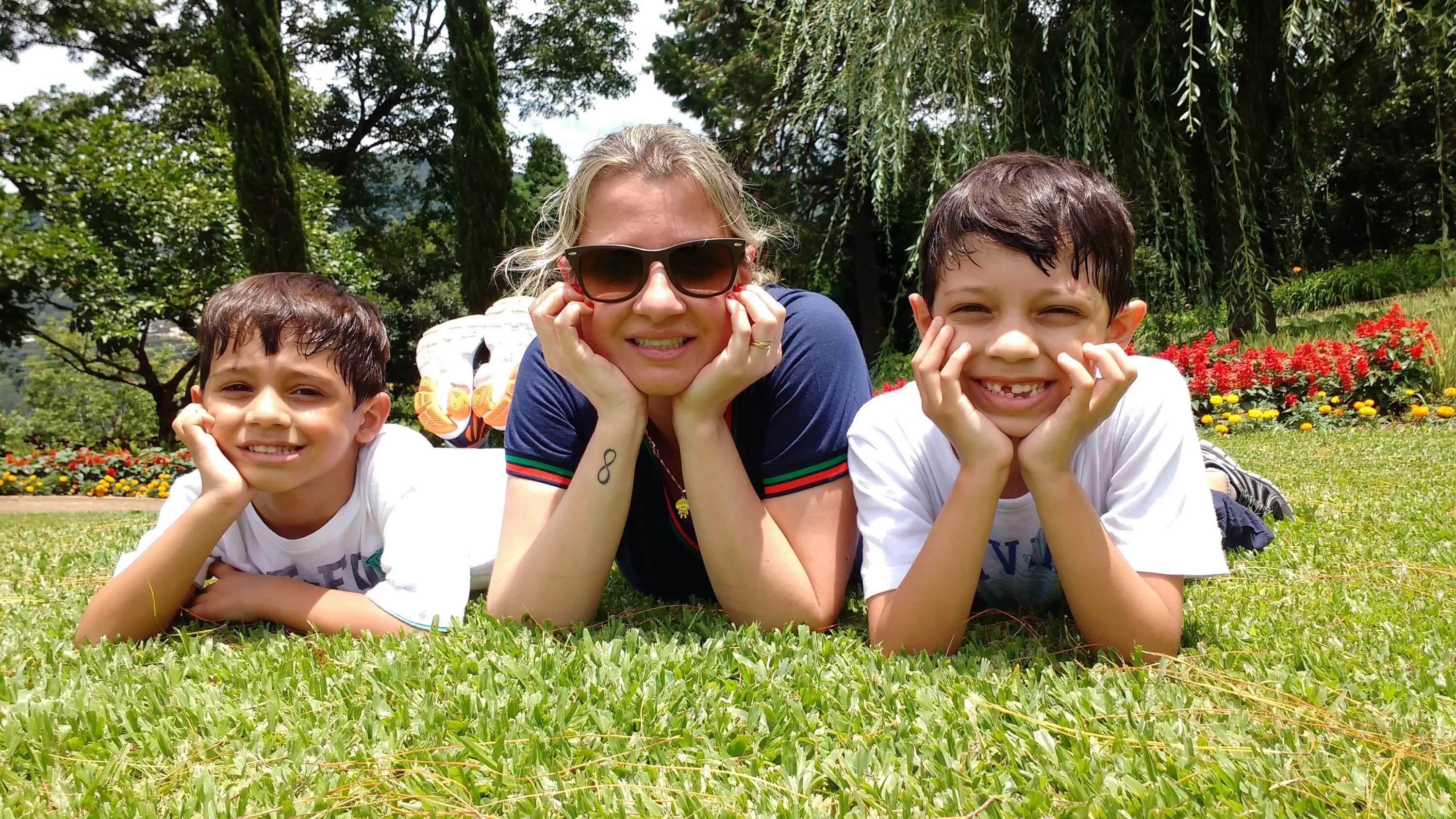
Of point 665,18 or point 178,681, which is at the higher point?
point 665,18

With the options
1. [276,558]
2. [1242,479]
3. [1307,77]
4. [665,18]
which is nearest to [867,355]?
[665,18]

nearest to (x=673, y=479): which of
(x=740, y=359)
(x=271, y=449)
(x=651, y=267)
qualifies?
(x=740, y=359)

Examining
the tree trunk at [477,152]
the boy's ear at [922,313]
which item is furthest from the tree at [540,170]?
the boy's ear at [922,313]

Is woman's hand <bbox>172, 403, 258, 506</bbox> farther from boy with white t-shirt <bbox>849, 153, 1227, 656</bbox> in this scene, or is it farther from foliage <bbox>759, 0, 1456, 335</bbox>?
foliage <bbox>759, 0, 1456, 335</bbox>

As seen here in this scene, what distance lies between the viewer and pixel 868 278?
17141 millimetres

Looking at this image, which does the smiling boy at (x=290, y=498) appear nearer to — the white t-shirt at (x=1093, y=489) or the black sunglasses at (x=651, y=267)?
the black sunglasses at (x=651, y=267)

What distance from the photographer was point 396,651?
7.24 ft

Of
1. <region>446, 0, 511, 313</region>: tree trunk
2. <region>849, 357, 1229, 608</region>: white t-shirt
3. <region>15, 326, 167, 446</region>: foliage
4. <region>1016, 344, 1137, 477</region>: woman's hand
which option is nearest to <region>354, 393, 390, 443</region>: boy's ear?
<region>849, 357, 1229, 608</region>: white t-shirt

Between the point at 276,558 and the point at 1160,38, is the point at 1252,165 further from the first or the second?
the point at 276,558

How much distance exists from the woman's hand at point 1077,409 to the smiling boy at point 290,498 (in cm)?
157

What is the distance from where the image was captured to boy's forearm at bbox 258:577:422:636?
2.40 meters

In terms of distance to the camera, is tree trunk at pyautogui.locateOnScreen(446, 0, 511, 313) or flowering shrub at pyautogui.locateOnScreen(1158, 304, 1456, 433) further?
tree trunk at pyautogui.locateOnScreen(446, 0, 511, 313)

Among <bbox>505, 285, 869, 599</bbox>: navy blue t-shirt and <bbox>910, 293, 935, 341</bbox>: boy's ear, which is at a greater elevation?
<bbox>910, 293, 935, 341</bbox>: boy's ear

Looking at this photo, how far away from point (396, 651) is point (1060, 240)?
71.0 inches
